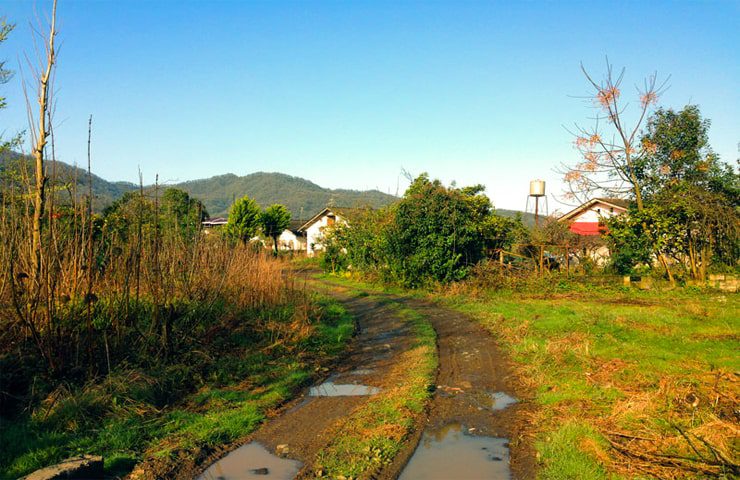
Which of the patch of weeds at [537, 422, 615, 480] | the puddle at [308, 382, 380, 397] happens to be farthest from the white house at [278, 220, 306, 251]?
the patch of weeds at [537, 422, 615, 480]

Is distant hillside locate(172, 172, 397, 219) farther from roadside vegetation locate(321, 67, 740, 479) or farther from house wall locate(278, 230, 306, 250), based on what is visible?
roadside vegetation locate(321, 67, 740, 479)

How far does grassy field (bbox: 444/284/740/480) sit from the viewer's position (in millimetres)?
5121

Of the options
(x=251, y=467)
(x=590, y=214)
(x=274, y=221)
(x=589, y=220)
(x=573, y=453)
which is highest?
(x=590, y=214)

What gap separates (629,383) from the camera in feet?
25.0

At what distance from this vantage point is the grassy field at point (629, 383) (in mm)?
5121

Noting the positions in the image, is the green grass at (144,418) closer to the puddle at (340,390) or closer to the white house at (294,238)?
the puddle at (340,390)

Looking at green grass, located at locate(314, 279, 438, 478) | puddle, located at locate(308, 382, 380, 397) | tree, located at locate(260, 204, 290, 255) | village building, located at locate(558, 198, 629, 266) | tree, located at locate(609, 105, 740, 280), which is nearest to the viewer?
green grass, located at locate(314, 279, 438, 478)

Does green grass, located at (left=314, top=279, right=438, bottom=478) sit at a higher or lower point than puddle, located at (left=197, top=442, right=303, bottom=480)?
higher

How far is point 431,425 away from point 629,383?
3.27 meters

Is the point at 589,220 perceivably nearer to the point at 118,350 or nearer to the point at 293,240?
the point at 293,240

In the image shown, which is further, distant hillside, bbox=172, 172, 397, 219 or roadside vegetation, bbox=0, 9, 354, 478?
distant hillside, bbox=172, 172, 397, 219

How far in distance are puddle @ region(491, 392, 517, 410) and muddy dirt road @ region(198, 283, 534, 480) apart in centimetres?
1

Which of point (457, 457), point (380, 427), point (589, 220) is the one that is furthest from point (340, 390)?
point (589, 220)

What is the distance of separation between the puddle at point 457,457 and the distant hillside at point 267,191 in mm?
103610
